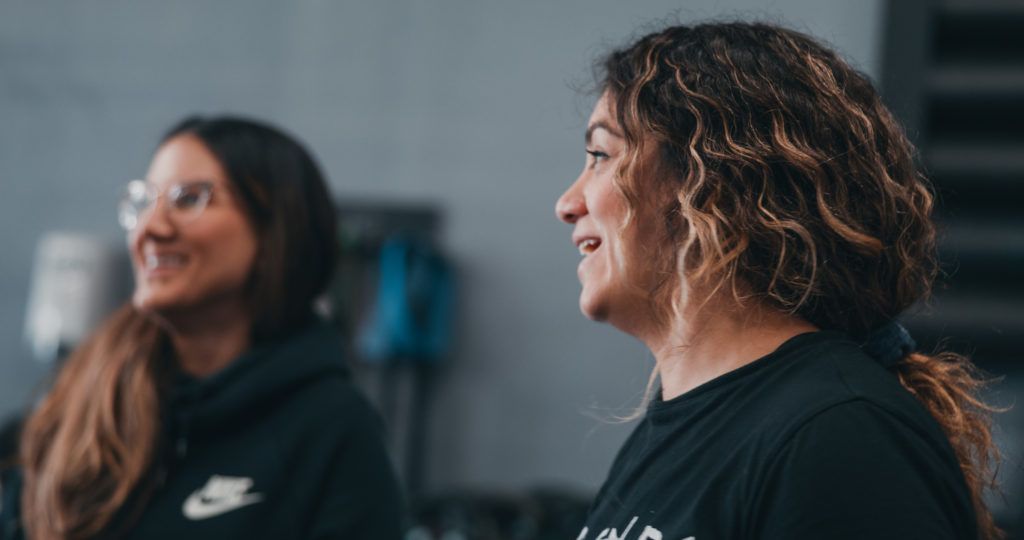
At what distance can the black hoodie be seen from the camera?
1.90 m

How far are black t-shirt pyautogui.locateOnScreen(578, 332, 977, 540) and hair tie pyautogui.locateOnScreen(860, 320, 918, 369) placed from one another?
0.07 m

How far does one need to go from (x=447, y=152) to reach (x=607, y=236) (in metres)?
3.61

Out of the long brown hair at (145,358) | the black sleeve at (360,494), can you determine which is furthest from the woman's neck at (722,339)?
the long brown hair at (145,358)


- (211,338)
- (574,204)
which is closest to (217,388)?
(211,338)

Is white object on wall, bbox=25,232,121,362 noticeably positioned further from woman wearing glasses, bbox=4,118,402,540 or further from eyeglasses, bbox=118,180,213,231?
eyeglasses, bbox=118,180,213,231

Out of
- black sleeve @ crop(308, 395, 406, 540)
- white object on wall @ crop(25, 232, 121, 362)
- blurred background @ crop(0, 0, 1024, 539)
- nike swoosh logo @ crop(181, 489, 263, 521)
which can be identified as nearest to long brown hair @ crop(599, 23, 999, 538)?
black sleeve @ crop(308, 395, 406, 540)

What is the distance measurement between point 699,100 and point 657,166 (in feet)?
0.29

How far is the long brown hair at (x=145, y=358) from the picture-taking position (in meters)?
2.02

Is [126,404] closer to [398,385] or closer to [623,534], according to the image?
[623,534]

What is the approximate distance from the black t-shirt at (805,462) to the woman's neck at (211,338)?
1.16 m

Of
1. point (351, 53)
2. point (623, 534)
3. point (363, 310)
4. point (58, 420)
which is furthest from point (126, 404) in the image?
point (351, 53)

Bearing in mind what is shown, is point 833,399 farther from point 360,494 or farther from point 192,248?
point 192,248

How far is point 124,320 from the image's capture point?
7.49 ft

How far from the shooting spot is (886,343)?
47.5 inches
